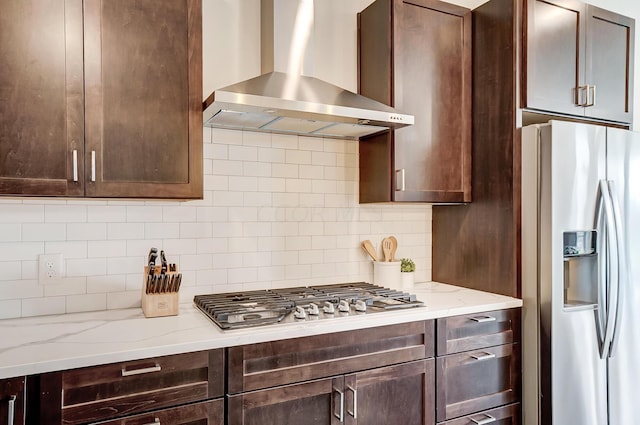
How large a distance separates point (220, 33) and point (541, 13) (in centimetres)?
168

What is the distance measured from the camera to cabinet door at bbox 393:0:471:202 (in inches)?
91.4

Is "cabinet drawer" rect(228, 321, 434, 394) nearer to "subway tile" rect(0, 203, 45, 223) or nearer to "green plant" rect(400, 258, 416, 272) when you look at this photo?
"green plant" rect(400, 258, 416, 272)

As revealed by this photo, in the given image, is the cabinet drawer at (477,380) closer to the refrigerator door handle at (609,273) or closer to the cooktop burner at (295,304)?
the cooktop burner at (295,304)

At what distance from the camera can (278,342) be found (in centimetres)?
163

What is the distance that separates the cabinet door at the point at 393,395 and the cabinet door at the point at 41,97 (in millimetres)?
1327

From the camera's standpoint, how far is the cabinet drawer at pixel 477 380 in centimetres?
201

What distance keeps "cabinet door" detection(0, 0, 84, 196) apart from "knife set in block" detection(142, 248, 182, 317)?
1.43 feet

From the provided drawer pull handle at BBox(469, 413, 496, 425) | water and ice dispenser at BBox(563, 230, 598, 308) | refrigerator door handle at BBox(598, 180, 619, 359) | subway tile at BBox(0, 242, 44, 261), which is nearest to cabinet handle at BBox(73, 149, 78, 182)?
subway tile at BBox(0, 242, 44, 261)

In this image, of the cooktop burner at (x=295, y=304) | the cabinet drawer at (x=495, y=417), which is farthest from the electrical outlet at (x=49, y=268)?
the cabinet drawer at (x=495, y=417)

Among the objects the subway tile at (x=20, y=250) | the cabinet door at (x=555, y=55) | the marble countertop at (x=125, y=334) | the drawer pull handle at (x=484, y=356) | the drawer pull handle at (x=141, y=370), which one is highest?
the cabinet door at (x=555, y=55)

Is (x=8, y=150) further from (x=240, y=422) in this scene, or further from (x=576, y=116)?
(x=576, y=116)

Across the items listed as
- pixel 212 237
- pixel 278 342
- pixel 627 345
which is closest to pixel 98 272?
pixel 212 237

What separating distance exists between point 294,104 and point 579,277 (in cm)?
172

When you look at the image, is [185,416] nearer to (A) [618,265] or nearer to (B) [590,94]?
(A) [618,265]
